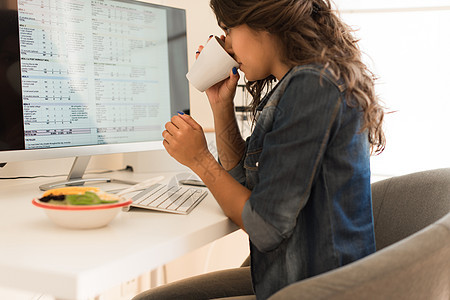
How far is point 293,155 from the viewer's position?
721mm

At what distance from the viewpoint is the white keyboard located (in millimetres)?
889

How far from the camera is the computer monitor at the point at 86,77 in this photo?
1.04m

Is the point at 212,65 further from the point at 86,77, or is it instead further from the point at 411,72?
the point at 411,72

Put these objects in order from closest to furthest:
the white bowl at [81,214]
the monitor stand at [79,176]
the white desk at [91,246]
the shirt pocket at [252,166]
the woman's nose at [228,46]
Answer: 1. the white desk at [91,246]
2. the white bowl at [81,214]
3. the shirt pocket at [252,166]
4. the woman's nose at [228,46]
5. the monitor stand at [79,176]

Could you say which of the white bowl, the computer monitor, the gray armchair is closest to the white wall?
the computer monitor

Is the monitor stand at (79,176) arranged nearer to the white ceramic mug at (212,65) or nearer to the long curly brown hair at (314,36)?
the white ceramic mug at (212,65)

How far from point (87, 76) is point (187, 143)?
1.32 feet

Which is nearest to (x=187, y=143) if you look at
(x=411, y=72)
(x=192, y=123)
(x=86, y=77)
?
(x=192, y=123)

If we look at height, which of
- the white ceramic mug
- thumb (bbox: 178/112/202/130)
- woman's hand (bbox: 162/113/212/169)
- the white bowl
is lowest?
the white bowl

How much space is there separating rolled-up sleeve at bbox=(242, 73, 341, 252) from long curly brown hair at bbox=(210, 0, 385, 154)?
0.18 feet

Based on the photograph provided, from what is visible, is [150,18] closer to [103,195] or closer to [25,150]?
[25,150]

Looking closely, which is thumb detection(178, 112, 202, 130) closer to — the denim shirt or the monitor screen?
the denim shirt

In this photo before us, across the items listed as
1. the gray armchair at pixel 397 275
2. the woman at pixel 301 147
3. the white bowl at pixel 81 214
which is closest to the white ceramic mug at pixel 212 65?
the woman at pixel 301 147

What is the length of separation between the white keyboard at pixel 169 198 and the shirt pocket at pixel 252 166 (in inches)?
5.0
